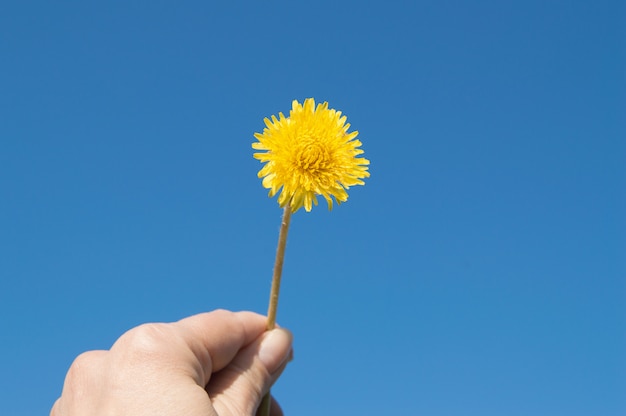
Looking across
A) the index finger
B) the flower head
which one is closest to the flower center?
the flower head

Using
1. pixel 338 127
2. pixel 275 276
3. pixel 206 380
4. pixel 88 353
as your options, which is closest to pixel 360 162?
pixel 338 127

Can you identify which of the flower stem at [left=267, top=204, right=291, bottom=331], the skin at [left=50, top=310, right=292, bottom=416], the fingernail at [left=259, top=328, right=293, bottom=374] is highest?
the flower stem at [left=267, top=204, right=291, bottom=331]

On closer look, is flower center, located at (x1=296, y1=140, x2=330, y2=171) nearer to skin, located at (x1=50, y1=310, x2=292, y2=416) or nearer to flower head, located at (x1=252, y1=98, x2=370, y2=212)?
flower head, located at (x1=252, y1=98, x2=370, y2=212)

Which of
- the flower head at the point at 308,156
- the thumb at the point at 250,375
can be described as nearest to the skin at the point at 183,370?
the thumb at the point at 250,375

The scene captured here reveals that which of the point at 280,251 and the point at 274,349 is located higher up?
the point at 280,251

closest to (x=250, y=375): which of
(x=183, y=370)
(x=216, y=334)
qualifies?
(x=216, y=334)

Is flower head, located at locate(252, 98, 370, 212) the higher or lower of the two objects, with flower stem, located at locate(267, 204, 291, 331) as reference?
higher

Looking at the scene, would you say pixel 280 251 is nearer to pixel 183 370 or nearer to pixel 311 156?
pixel 311 156
